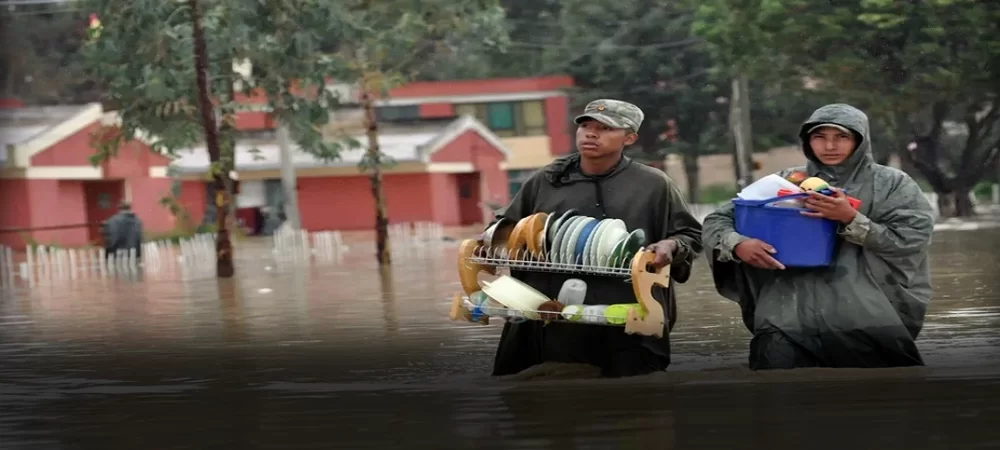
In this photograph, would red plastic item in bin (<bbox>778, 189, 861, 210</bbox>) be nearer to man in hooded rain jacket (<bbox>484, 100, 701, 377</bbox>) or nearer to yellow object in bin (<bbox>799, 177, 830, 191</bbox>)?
yellow object in bin (<bbox>799, 177, 830, 191</bbox>)

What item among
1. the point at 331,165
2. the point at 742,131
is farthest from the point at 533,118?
the point at 742,131

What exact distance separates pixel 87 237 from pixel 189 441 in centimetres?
3742

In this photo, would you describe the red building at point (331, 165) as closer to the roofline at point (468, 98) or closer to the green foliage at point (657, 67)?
the roofline at point (468, 98)

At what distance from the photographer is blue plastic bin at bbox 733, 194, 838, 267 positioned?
7.30 m

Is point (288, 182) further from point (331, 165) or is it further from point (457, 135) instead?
point (457, 135)

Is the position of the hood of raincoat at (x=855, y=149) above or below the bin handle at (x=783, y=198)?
above

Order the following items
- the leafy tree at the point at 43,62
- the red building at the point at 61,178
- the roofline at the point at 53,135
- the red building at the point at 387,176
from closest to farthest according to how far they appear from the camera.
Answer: the roofline at the point at 53,135 → the red building at the point at 61,178 → the red building at the point at 387,176 → the leafy tree at the point at 43,62

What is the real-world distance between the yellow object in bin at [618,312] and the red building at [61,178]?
31.1m

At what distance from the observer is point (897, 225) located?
24.4 feet

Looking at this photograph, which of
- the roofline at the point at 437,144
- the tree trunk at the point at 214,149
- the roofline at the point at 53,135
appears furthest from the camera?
the roofline at the point at 437,144

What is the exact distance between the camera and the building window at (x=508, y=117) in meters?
61.4

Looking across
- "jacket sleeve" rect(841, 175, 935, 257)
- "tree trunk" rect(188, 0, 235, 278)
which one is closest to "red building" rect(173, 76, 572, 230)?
"tree trunk" rect(188, 0, 235, 278)

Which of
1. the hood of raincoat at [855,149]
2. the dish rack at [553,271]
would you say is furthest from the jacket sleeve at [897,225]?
the dish rack at [553,271]

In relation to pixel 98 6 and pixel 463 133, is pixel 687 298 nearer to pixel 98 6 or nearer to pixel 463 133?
pixel 98 6
